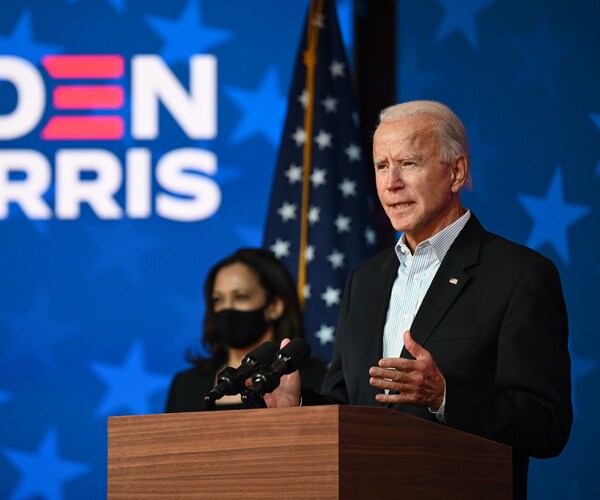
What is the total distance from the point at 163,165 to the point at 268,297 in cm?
115

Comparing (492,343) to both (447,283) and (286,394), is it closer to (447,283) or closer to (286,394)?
(447,283)

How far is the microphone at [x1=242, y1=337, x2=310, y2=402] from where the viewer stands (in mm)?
2172

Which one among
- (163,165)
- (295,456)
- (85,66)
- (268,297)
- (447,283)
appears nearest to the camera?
(295,456)

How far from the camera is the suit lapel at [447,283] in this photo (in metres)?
2.63

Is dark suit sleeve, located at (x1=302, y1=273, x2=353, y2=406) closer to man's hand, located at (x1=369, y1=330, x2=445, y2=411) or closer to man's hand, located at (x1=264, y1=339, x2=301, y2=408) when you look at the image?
man's hand, located at (x1=264, y1=339, x2=301, y2=408)

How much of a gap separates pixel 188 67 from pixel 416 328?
323cm

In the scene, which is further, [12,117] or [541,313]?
[12,117]

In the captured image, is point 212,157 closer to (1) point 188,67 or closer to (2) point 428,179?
(1) point 188,67

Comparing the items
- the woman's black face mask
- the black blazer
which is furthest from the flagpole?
the black blazer

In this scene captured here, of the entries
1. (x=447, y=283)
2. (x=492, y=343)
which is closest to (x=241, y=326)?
(x=447, y=283)

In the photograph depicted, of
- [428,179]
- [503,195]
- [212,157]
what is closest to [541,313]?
[428,179]

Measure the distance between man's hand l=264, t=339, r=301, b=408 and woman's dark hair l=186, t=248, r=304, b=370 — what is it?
6.80 ft

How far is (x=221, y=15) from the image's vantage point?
5.60 m

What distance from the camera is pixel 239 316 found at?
4.59 m
